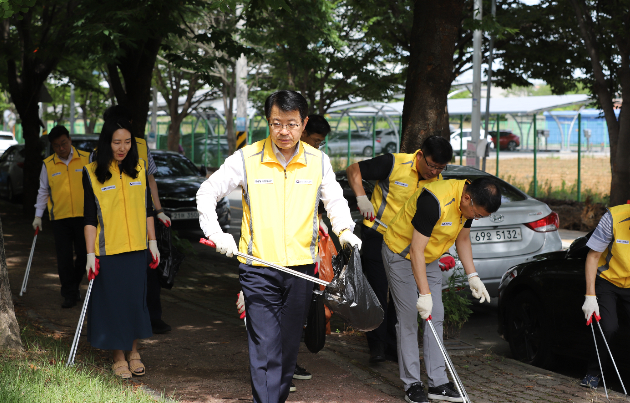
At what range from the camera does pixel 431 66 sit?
Result: 257 inches

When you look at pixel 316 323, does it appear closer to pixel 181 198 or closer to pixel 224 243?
pixel 224 243

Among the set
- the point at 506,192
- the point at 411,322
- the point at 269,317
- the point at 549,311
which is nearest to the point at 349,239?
the point at 269,317

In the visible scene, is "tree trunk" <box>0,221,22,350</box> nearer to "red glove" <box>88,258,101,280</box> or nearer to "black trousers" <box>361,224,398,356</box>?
"red glove" <box>88,258,101,280</box>

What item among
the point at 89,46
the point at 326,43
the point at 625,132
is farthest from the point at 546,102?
the point at 89,46

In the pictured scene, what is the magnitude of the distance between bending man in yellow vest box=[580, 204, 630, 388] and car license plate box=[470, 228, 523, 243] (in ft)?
6.44

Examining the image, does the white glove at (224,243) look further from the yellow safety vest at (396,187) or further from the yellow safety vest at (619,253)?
the yellow safety vest at (619,253)

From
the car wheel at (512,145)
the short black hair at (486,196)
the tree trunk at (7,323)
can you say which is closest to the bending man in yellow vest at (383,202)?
the short black hair at (486,196)

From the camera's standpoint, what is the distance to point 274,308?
377 cm

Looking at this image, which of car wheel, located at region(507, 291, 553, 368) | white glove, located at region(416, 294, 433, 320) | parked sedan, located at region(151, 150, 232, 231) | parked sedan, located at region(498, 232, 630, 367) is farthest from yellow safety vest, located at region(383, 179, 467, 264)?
parked sedan, located at region(151, 150, 232, 231)

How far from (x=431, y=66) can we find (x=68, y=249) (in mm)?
4156

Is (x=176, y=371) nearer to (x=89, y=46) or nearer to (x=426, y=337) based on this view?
(x=426, y=337)

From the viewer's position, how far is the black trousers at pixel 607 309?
4.91m

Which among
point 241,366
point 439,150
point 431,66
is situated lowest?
point 241,366

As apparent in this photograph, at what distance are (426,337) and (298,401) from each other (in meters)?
0.95
